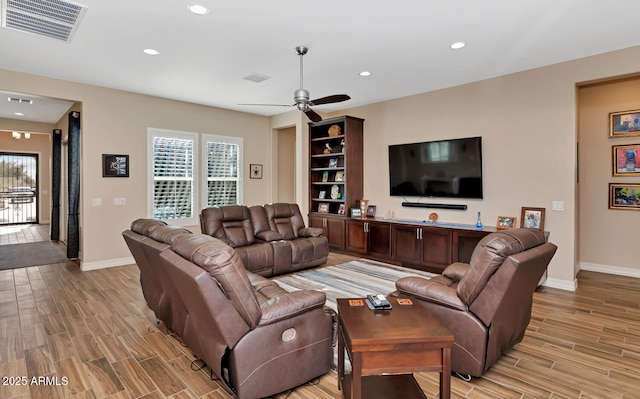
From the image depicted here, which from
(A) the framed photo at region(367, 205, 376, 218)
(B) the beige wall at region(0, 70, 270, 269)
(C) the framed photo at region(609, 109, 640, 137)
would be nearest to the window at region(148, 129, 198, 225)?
(B) the beige wall at region(0, 70, 270, 269)

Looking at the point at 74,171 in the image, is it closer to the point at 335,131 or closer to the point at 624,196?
the point at 335,131

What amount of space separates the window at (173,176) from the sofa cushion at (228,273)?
4.80 metres

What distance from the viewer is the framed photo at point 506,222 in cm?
479

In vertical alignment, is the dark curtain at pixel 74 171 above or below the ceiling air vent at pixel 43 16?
below

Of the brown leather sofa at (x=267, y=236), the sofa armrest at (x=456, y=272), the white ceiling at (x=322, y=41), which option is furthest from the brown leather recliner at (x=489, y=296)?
the brown leather sofa at (x=267, y=236)

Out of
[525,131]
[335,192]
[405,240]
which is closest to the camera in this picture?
[525,131]

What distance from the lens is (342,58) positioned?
4.23 meters

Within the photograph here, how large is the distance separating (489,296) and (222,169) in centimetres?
A: 606

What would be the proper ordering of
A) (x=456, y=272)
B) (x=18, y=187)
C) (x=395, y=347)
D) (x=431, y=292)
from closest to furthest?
(x=395, y=347), (x=431, y=292), (x=456, y=272), (x=18, y=187)

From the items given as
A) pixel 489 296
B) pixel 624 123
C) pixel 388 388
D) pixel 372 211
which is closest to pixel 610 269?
pixel 624 123

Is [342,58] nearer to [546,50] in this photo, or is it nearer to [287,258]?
[546,50]

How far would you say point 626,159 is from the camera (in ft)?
16.0

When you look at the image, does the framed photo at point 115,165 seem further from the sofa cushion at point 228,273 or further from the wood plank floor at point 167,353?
the sofa cushion at point 228,273

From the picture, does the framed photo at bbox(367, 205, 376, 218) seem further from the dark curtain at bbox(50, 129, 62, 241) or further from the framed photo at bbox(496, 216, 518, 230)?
the dark curtain at bbox(50, 129, 62, 241)
